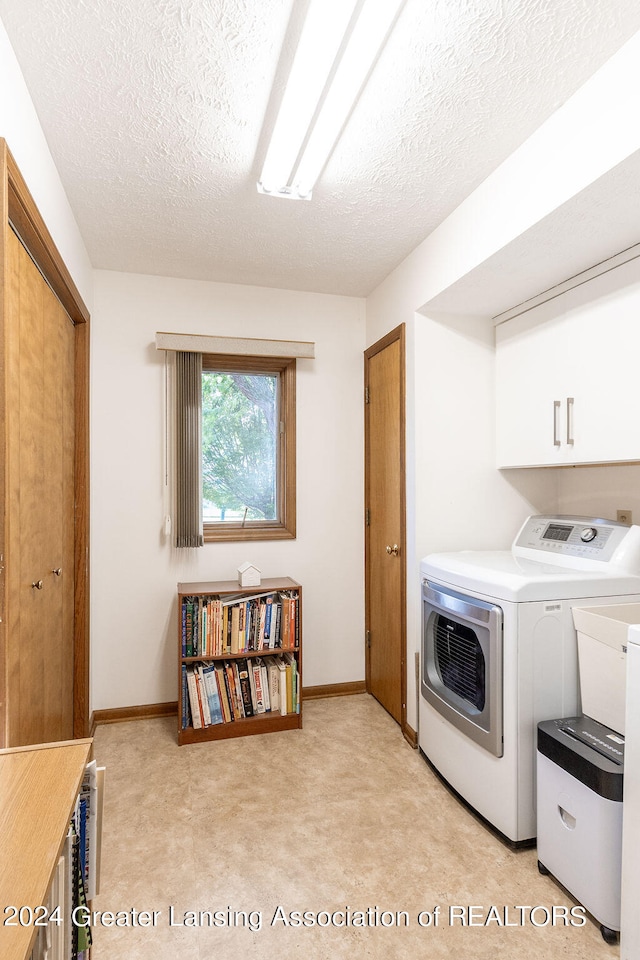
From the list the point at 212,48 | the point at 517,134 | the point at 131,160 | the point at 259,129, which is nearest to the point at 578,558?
the point at 517,134

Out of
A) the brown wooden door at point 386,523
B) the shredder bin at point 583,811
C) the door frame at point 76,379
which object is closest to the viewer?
the door frame at point 76,379

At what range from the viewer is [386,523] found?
2.96m

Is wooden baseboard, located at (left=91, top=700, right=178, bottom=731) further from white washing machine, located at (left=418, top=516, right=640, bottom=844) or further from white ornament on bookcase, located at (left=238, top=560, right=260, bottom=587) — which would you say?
white washing machine, located at (left=418, top=516, right=640, bottom=844)

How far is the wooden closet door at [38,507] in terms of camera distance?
1.52m

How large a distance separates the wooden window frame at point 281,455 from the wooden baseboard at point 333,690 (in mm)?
943

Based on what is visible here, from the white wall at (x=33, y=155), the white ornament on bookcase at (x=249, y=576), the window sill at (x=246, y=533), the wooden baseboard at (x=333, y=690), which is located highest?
the white wall at (x=33, y=155)

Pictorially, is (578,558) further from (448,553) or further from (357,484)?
(357,484)

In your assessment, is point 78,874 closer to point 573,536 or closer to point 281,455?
point 573,536

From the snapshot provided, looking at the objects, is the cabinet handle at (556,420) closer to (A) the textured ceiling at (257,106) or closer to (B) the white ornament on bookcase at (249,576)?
(A) the textured ceiling at (257,106)

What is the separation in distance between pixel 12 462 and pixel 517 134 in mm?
1921

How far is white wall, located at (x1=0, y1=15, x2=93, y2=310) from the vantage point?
1.36 meters

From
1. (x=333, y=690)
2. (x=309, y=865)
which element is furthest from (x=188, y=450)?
(x=309, y=865)

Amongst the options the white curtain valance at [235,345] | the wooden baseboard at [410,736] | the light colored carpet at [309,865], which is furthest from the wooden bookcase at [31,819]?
the white curtain valance at [235,345]

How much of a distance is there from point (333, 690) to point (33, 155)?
2.98m
